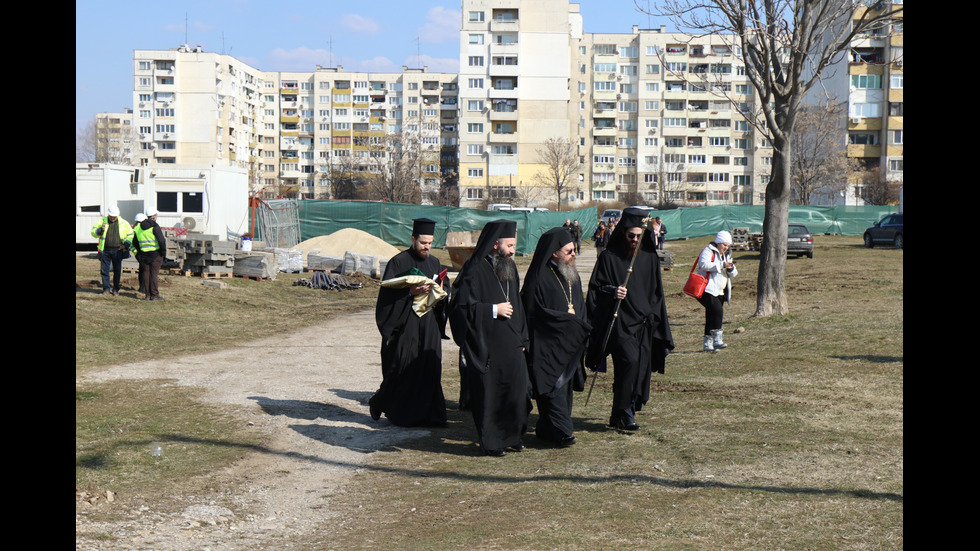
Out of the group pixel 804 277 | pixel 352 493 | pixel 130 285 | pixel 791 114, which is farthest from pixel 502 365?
pixel 804 277

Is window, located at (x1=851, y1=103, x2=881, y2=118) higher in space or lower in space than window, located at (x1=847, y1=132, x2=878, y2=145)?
higher

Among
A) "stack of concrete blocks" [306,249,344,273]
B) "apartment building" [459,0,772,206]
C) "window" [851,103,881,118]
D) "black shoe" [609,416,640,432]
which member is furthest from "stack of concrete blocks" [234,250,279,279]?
"window" [851,103,881,118]

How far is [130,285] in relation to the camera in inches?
810

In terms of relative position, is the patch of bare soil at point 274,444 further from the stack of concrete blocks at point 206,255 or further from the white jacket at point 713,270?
the stack of concrete blocks at point 206,255

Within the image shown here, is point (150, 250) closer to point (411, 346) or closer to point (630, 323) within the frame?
point (411, 346)

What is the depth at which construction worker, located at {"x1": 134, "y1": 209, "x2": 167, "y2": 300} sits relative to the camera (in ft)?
59.1

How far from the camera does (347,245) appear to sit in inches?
1163

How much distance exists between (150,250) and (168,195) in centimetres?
1028

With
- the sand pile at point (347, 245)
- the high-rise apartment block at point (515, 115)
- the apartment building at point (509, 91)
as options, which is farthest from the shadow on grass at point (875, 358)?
the apartment building at point (509, 91)

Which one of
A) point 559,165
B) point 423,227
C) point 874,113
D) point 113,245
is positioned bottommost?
point 113,245

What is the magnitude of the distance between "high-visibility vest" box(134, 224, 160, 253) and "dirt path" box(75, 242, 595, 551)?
433 centimetres

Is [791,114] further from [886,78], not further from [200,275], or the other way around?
[886,78]

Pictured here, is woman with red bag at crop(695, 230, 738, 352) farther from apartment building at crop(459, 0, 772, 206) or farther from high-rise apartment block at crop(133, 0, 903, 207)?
apartment building at crop(459, 0, 772, 206)

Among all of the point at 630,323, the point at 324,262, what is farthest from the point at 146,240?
the point at 630,323
